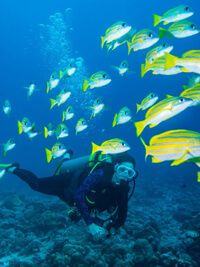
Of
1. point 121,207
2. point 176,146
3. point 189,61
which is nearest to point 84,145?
point 121,207

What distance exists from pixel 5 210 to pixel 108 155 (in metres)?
5.92

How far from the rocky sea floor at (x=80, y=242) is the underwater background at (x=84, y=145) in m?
0.03

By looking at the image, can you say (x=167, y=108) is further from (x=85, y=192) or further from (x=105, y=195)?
(x=85, y=192)

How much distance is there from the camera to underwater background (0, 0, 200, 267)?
7.47m

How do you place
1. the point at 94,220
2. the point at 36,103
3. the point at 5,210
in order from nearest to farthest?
the point at 94,220 < the point at 5,210 < the point at 36,103

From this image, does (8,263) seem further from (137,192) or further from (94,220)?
(137,192)

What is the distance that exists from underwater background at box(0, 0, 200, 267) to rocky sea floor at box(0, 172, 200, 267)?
0.08 feet

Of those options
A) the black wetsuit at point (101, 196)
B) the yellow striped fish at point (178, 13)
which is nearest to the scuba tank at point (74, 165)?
the black wetsuit at point (101, 196)

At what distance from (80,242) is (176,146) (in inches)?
199

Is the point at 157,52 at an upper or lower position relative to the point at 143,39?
lower

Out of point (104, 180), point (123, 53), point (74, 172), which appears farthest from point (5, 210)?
point (123, 53)

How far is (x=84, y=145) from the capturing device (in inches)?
1913

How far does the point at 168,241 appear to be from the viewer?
938 centimetres

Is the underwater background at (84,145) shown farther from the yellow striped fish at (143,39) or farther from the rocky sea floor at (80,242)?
the yellow striped fish at (143,39)
